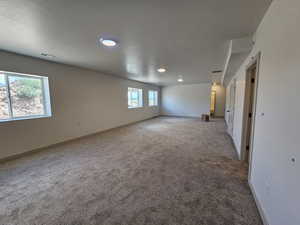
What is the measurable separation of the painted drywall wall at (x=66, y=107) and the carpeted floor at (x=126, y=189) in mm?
501

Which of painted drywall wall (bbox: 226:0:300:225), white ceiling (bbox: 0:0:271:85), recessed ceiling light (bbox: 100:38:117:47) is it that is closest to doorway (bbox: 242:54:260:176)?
white ceiling (bbox: 0:0:271:85)

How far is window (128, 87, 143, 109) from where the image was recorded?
7.32m

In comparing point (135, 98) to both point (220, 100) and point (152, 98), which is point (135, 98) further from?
point (220, 100)

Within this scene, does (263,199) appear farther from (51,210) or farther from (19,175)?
(19,175)

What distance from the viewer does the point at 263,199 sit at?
60.8 inches

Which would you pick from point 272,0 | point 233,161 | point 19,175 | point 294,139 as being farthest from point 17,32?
point 233,161

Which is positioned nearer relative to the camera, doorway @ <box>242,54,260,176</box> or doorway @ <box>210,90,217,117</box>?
doorway @ <box>242,54,260,176</box>

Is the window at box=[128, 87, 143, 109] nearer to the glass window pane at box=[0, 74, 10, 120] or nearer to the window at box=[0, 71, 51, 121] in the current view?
the window at box=[0, 71, 51, 121]

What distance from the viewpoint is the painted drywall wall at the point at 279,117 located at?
3.36ft

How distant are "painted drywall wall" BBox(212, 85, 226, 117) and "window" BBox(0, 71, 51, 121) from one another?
32.4 feet

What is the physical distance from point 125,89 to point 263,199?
20.5 ft

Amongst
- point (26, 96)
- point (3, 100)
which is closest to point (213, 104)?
point (26, 96)

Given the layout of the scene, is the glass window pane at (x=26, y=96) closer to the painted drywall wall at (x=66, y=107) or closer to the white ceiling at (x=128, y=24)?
the painted drywall wall at (x=66, y=107)

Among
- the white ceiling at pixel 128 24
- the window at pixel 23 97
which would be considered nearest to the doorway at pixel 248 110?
the white ceiling at pixel 128 24
